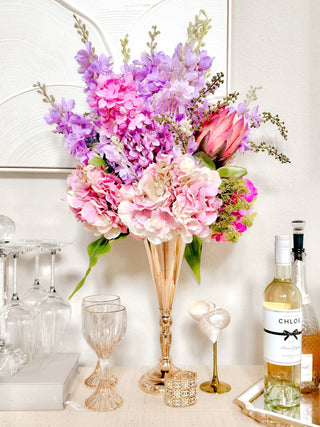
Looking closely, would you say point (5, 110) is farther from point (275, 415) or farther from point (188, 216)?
point (275, 415)

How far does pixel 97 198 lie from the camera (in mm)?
839

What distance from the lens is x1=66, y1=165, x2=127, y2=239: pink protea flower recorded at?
821 millimetres

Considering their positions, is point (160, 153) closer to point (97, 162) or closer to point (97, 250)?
point (97, 162)

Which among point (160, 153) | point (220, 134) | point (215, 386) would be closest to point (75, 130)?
point (160, 153)

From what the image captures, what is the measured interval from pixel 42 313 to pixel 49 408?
21 cm

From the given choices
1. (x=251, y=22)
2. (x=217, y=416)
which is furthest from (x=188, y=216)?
(x=251, y=22)

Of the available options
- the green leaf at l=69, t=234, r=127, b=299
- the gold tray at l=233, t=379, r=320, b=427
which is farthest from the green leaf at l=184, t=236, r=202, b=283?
the gold tray at l=233, t=379, r=320, b=427

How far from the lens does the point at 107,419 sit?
32.0 inches

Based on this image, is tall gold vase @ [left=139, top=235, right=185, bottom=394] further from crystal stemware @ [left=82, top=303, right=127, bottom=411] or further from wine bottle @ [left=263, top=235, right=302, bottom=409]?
wine bottle @ [left=263, top=235, right=302, bottom=409]

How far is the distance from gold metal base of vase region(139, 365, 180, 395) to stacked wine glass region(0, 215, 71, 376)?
0.23 metres

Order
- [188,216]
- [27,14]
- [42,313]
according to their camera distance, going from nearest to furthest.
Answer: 1. [188,216]
2. [42,313]
3. [27,14]

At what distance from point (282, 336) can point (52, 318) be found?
0.52 meters

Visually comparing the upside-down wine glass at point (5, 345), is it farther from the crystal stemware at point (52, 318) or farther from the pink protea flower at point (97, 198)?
the pink protea flower at point (97, 198)

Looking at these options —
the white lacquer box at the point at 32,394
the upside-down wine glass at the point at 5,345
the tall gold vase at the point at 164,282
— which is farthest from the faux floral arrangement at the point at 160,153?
the white lacquer box at the point at 32,394
